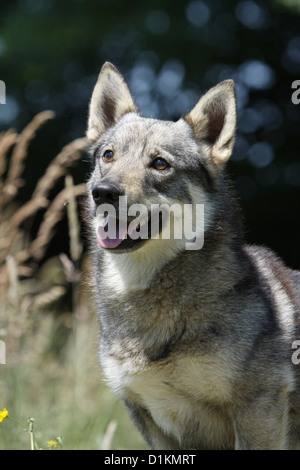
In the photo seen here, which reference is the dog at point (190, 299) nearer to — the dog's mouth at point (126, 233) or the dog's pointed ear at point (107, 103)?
the dog's mouth at point (126, 233)

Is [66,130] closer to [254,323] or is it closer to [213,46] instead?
[213,46]

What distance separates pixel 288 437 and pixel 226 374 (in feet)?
1.78

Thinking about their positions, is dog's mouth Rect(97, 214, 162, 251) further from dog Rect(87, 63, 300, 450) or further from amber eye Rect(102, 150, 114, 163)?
amber eye Rect(102, 150, 114, 163)

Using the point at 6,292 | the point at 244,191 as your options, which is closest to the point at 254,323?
the point at 6,292

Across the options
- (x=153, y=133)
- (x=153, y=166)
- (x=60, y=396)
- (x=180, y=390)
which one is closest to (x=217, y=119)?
(x=153, y=133)

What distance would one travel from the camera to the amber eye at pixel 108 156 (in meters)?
3.12

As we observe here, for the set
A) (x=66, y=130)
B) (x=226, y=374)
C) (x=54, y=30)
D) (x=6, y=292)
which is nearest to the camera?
(x=226, y=374)

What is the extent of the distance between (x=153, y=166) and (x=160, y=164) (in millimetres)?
37

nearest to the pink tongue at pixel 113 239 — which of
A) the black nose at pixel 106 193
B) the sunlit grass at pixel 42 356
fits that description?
the black nose at pixel 106 193

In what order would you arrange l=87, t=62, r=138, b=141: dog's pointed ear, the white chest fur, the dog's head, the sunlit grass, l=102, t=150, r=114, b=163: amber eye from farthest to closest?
the sunlit grass < l=87, t=62, r=138, b=141: dog's pointed ear < l=102, t=150, r=114, b=163: amber eye < the dog's head < the white chest fur

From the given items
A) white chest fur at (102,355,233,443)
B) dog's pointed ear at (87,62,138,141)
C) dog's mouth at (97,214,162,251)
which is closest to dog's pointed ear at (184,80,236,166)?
dog's pointed ear at (87,62,138,141)

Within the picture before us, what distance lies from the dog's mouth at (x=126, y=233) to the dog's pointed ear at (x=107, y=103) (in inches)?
32.1

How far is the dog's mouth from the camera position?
2822mm

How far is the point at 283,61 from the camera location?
8359mm
